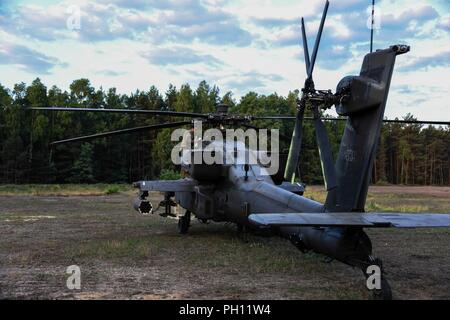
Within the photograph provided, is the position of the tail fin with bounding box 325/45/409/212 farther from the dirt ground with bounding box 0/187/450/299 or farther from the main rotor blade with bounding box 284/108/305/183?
the dirt ground with bounding box 0/187/450/299

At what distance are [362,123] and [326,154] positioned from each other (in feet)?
2.47

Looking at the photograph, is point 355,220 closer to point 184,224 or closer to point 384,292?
point 384,292

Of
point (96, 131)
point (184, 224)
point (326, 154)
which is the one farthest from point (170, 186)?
point (96, 131)

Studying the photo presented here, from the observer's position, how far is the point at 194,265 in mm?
10500

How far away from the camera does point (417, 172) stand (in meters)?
96.4

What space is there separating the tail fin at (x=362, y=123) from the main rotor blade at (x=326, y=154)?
0.41 ft

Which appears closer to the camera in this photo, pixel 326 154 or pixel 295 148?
pixel 326 154

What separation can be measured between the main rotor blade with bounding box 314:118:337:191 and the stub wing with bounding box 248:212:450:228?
2.55 ft

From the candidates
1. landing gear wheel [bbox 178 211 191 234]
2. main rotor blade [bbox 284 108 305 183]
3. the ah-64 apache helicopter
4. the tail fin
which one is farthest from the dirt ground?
main rotor blade [bbox 284 108 305 183]

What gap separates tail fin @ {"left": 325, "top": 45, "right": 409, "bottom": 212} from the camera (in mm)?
7535

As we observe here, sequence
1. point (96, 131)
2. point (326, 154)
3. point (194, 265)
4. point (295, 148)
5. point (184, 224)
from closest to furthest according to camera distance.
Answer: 1. point (326, 154)
2. point (295, 148)
3. point (194, 265)
4. point (184, 224)
5. point (96, 131)

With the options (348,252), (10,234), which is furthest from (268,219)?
(10,234)

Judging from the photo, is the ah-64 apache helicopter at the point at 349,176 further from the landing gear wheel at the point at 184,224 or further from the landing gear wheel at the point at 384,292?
the landing gear wheel at the point at 184,224

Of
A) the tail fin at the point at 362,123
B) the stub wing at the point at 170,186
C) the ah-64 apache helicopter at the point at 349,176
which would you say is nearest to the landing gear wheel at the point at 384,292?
the ah-64 apache helicopter at the point at 349,176
